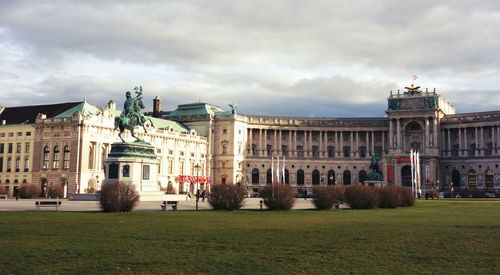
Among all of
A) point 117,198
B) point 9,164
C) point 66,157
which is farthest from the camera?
point 9,164

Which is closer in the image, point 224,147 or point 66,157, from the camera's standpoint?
point 66,157

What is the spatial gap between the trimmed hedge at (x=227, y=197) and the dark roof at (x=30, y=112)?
74.3m

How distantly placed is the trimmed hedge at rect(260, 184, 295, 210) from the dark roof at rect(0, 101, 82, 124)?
7558 cm

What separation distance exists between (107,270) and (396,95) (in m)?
140

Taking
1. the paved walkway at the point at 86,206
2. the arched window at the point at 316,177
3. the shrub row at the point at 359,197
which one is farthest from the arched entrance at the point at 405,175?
the paved walkway at the point at 86,206

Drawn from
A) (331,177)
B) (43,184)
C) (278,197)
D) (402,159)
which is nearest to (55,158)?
(43,184)

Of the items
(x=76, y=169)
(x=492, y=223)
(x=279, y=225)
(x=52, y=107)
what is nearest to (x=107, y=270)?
(x=279, y=225)

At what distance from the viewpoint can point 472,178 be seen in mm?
140625

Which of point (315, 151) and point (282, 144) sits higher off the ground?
point (282, 144)

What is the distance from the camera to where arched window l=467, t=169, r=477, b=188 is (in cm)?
14000

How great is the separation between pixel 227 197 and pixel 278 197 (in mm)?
4703

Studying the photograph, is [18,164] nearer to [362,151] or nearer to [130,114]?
[130,114]

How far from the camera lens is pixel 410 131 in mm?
148125

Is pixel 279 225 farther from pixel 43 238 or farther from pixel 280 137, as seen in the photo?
pixel 280 137
